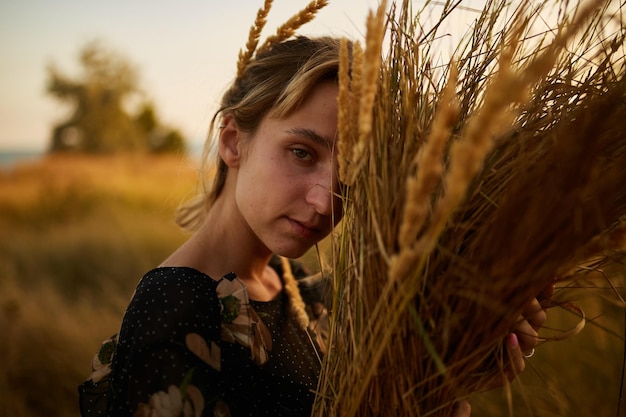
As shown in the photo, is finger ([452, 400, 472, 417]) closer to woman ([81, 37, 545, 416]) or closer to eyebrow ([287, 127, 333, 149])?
woman ([81, 37, 545, 416])

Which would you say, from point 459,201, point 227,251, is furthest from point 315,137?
point 459,201

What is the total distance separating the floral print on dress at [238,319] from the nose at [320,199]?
0.30m

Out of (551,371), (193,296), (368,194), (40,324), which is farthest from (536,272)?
(40,324)

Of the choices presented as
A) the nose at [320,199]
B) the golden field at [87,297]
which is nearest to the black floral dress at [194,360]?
the nose at [320,199]

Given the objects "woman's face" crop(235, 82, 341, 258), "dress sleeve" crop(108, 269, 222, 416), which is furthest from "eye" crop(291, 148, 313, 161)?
"dress sleeve" crop(108, 269, 222, 416)

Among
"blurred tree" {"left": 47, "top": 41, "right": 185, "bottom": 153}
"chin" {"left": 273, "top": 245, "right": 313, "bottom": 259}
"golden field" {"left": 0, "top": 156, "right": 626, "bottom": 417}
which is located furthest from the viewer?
"blurred tree" {"left": 47, "top": 41, "right": 185, "bottom": 153}

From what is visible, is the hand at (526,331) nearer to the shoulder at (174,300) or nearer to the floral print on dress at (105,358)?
→ the shoulder at (174,300)

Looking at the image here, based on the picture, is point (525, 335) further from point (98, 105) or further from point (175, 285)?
point (98, 105)

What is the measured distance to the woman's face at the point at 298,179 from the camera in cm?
141

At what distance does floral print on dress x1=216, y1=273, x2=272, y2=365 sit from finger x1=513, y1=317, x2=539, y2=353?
25.9 inches

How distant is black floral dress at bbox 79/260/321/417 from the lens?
1.11 meters

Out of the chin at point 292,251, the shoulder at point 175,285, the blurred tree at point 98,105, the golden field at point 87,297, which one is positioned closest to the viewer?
the shoulder at point 175,285

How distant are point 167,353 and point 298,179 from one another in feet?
1.92

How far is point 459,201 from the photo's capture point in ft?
2.91
